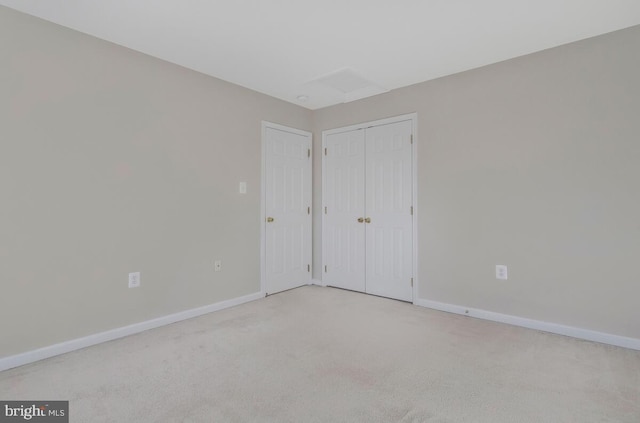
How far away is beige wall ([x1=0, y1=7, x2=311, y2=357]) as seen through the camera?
2271 millimetres

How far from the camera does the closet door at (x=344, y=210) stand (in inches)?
163

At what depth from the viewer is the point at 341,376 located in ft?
6.86

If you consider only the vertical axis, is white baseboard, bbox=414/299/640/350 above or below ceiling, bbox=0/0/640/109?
below

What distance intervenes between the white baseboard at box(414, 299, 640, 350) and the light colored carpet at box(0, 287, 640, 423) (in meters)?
0.10

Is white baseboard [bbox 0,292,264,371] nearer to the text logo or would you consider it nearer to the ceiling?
the text logo

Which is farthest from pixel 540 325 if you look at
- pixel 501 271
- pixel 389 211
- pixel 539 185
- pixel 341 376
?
pixel 341 376

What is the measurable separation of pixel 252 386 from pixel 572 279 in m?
2.63

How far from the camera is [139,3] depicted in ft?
7.14

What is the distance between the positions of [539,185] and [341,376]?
2.30 m

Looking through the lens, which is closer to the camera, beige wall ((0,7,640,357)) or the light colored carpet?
the light colored carpet

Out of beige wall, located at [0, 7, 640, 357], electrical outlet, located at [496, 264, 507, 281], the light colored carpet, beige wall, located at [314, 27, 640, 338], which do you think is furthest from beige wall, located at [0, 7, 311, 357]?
electrical outlet, located at [496, 264, 507, 281]

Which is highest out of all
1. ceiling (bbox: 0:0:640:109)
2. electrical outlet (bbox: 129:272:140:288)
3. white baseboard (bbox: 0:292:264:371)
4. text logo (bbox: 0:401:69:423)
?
ceiling (bbox: 0:0:640:109)

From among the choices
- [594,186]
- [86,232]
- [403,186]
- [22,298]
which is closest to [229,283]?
[86,232]

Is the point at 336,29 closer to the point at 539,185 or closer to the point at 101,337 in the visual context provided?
the point at 539,185
